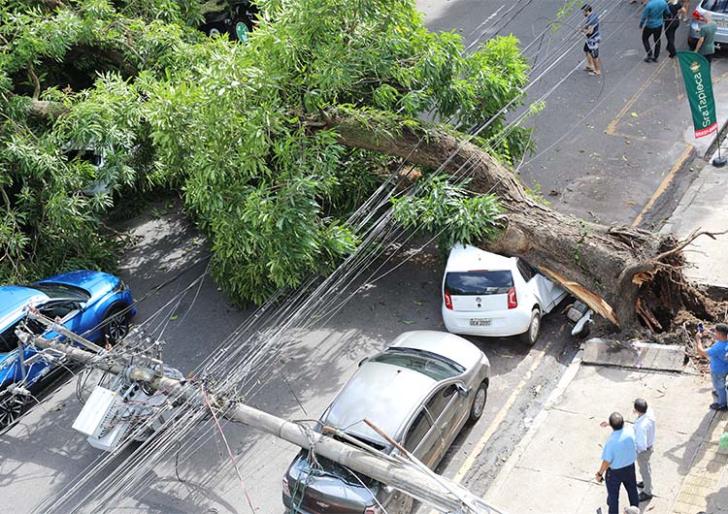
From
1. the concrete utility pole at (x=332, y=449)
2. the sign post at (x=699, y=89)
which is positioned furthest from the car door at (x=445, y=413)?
the sign post at (x=699, y=89)

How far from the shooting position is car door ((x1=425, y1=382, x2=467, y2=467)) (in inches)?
441

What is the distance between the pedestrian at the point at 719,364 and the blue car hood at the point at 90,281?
9770mm

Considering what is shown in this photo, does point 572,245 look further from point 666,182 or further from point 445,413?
point 666,182

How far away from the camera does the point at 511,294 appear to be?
43.8 ft

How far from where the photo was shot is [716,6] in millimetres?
21516

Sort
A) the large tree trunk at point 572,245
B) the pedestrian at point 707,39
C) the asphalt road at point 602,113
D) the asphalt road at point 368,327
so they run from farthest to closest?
the pedestrian at point 707,39, the asphalt road at point 602,113, the large tree trunk at point 572,245, the asphalt road at point 368,327

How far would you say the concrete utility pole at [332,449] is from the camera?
8531mm

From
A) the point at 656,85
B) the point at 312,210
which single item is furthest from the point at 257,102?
the point at 656,85

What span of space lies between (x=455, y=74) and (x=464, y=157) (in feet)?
4.85

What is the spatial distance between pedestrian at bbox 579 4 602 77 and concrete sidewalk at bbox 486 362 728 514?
10767 millimetres

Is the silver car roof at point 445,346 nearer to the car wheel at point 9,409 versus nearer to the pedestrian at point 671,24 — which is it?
the car wheel at point 9,409

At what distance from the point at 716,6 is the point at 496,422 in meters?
14.4

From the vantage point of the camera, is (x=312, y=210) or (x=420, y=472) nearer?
(x=420, y=472)

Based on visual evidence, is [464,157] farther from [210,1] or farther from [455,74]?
[210,1]
